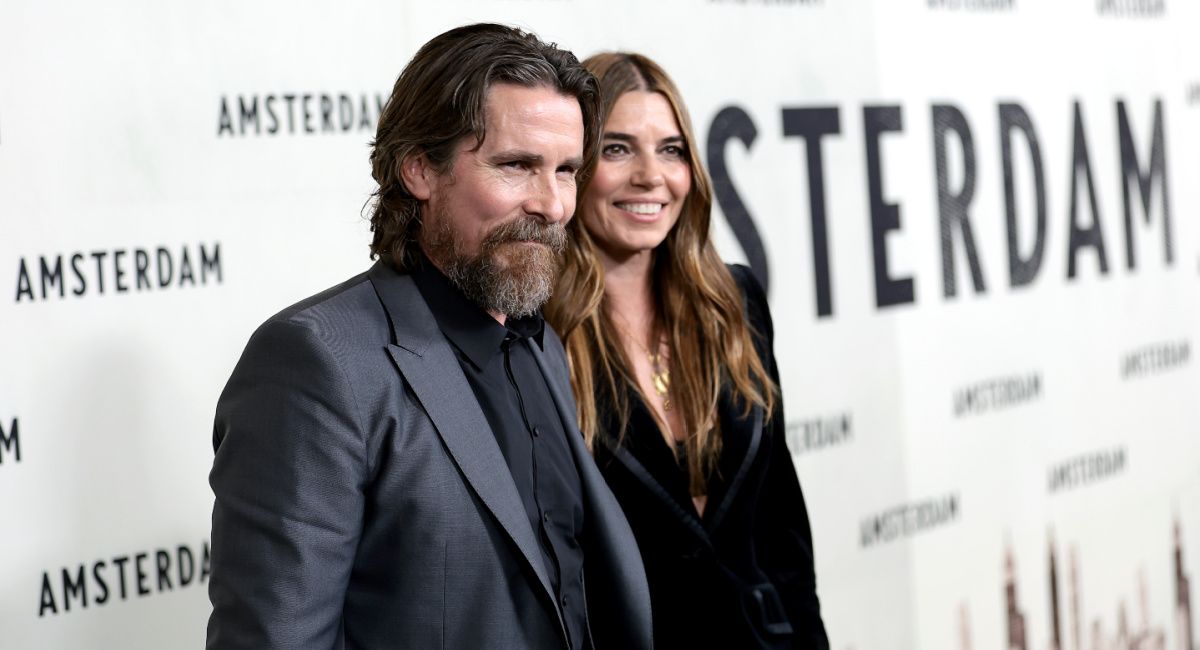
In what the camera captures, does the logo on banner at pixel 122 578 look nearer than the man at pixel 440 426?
No

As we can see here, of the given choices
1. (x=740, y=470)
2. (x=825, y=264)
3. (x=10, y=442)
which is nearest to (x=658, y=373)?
(x=740, y=470)

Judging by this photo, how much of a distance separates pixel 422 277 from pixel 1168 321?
353 cm

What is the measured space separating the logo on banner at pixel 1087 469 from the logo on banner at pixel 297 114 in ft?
8.32

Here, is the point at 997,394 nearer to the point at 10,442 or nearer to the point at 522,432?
the point at 522,432

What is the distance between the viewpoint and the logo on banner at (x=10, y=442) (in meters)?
2.01

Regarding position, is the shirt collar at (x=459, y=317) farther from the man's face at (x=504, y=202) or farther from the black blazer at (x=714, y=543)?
the black blazer at (x=714, y=543)

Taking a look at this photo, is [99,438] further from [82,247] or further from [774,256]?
[774,256]

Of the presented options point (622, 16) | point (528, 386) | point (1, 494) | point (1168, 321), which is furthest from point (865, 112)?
point (1, 494)

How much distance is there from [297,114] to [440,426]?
1051 mm

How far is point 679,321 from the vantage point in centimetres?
227

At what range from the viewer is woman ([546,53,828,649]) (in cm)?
212

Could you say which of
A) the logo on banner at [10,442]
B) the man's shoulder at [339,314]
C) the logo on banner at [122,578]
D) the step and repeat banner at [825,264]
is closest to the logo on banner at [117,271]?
the step and repeat banner at [825,264]

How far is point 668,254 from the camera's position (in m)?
2.30

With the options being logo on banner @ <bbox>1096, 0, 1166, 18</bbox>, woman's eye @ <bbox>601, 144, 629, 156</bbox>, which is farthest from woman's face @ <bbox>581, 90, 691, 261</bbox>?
logo on banner @ <bbox>1096, 0, 1166, 18</bbox>
